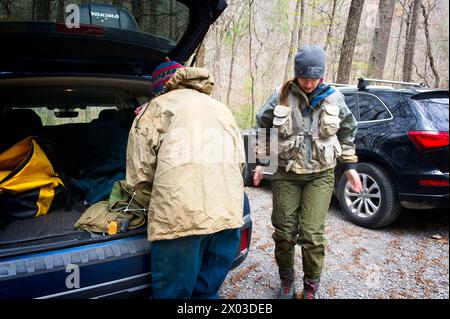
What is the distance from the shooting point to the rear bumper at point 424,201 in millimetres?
3479

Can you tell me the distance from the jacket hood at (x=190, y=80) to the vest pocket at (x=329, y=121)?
2.99 feet

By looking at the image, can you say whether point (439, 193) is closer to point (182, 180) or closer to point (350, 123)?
point (350, 123)

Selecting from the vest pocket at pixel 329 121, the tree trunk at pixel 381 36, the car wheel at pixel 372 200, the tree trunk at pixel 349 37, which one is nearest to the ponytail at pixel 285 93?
the vest pocket at pixel 329 121

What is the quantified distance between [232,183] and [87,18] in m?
1.80

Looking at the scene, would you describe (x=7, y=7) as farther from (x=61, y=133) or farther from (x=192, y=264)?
(x=192, y=264)

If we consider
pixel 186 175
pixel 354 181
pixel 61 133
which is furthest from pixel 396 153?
pixel 61 133

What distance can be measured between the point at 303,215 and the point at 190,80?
4.35ft

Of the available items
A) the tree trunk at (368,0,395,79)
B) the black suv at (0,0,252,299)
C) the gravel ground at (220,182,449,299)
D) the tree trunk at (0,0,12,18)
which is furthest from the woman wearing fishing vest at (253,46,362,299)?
the tree trunk at (368,0,395,79)

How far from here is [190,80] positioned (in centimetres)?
194

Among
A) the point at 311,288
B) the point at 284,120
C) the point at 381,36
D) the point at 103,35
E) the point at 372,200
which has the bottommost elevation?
the point at 311,288

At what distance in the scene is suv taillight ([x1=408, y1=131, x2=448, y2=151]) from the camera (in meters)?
3.37

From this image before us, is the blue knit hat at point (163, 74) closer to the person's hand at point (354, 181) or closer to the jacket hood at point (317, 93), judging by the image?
the jacket hood at point (317, 93)

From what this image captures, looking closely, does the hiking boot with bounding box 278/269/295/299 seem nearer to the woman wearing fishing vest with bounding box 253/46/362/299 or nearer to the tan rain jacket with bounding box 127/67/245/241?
the woman wearing fishing vest with bounding box 253/46/362/299
